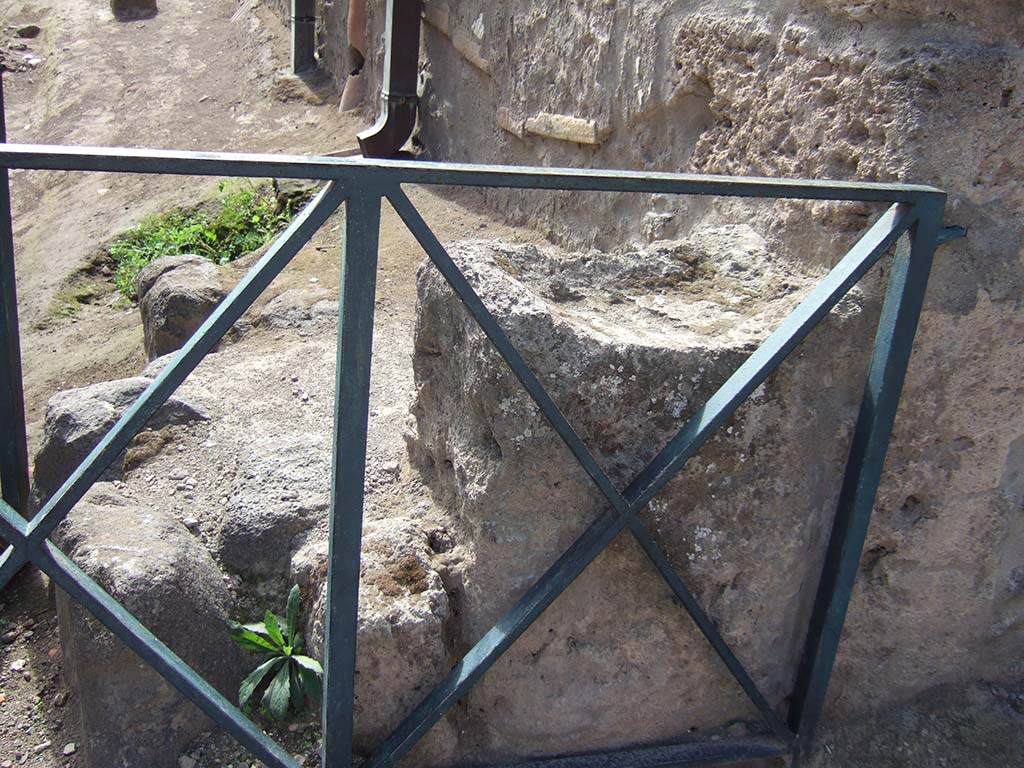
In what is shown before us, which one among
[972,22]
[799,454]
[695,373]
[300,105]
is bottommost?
[300,105]

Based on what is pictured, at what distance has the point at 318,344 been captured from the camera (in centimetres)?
303

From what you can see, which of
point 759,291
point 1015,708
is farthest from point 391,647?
point 1015,708

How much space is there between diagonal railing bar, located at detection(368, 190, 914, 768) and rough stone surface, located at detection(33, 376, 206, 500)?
97 cm

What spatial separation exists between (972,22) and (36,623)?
215 centimetres

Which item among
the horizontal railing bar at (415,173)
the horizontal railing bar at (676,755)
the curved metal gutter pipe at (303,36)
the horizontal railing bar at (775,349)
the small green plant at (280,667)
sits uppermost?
the horizontal railing bar at (415,173)

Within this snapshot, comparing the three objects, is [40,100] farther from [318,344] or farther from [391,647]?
[391,647]

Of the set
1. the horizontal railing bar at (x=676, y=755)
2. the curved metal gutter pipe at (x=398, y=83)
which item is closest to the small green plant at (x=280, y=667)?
the horizontal railing bar at (x=676, y=755)

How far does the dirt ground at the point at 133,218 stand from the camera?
202 centimetres

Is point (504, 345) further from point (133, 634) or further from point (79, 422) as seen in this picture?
point (79, 422)

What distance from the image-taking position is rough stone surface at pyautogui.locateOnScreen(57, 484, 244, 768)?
73.0 inches

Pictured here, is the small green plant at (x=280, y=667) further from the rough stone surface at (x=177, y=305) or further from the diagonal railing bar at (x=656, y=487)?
the rough stone surface at (x=177, y=305)

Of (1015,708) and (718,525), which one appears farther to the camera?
(1015,708)

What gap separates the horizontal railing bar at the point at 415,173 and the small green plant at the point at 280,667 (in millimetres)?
892

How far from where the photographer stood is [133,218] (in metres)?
5.26
